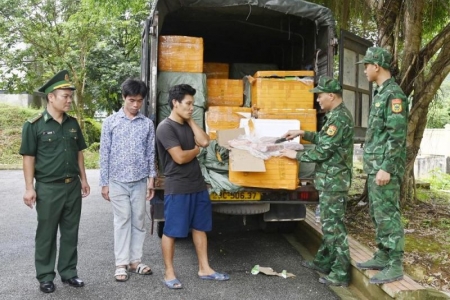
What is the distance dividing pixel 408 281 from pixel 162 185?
7.25 feet

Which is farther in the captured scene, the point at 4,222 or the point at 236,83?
the point at 4,222

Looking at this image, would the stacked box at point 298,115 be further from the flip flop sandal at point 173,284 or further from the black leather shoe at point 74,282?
the black leather shoe at point 74,282

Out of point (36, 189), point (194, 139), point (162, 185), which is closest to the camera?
point (36, 189)

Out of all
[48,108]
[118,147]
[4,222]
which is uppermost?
[48,108]

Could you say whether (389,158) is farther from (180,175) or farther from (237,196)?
(180,175)

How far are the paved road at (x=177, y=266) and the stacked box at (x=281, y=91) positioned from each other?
134cm

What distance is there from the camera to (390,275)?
130 inches

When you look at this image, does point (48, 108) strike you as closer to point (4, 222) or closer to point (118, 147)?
point (118, 147)

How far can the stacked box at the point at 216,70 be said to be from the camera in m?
6.05

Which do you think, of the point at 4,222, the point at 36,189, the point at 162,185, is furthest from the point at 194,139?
the point at 4,222

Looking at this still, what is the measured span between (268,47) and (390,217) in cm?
399

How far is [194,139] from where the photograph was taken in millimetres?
3852

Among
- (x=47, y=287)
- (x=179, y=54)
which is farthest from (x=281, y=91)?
(x=47, y=287)

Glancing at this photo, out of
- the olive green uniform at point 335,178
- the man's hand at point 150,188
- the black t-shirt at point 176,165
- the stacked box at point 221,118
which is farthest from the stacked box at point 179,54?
the olive green uniform at point 335,178
